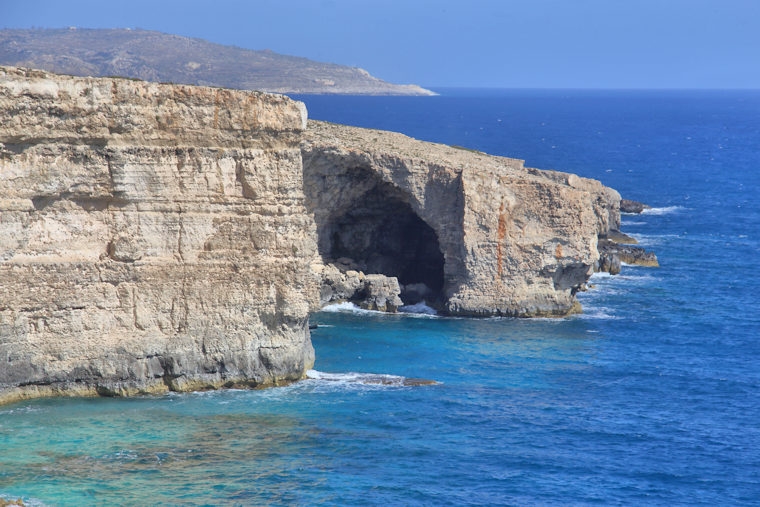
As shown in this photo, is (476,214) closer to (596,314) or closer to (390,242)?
(596,314)

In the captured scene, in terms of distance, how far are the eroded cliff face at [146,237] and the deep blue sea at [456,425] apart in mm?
1274

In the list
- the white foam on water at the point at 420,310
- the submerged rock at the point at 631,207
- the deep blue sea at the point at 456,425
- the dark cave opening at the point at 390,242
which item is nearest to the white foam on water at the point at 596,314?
the deep blue sea at the point at 456,425

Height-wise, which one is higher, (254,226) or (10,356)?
(254,226)

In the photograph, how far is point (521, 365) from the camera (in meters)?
39.3

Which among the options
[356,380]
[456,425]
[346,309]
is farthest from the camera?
[346,309]

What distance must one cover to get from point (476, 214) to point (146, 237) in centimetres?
1760

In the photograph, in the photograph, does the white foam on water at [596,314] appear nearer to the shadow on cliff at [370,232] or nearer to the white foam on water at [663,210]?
the shadow on cliff at [370,232]

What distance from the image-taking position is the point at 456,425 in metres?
32.0

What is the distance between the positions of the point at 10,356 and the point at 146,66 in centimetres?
13827

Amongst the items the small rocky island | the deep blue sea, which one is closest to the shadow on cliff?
the deep blue sea

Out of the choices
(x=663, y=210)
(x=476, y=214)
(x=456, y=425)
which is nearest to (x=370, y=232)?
(x=476, y=214)

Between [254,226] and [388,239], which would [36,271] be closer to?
[254,226]

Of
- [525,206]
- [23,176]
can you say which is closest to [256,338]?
[23,176]

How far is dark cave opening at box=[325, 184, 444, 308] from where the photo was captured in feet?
165
